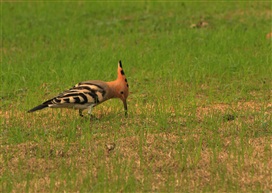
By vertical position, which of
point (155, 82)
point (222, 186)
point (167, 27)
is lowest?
point (222, 186)

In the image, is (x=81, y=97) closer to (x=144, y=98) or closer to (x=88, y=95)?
(x=88, y=95)

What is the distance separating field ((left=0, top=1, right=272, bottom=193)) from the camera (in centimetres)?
577

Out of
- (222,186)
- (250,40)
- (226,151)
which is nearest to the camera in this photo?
(222,186)

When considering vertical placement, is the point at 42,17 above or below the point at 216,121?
above

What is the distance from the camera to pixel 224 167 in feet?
19.0

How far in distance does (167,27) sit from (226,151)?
22.8ft

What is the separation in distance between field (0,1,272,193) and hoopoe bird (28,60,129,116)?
0.75 ft

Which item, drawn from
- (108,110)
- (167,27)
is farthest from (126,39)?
(108,110)

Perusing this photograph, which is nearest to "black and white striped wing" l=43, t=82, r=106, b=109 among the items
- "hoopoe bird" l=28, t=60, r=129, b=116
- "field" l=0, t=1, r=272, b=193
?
"hoopoe bird" l=28, t=60, r=129, b=116

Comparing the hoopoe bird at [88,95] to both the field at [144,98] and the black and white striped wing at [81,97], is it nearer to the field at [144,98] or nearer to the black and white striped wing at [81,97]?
the black and white striped wing at [81,97]

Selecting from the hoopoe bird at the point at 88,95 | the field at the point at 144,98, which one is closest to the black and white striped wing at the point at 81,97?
the hoopoe bird at the point at 88,95

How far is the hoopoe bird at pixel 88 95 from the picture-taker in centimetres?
698

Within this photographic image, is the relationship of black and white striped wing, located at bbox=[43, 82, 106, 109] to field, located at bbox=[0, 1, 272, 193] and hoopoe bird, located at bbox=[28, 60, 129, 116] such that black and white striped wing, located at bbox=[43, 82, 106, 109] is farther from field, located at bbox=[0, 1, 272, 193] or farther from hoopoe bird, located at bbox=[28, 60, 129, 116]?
field, located at bbox=[0, 1, 272, 193]

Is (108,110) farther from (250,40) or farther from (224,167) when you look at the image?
(250,40)
